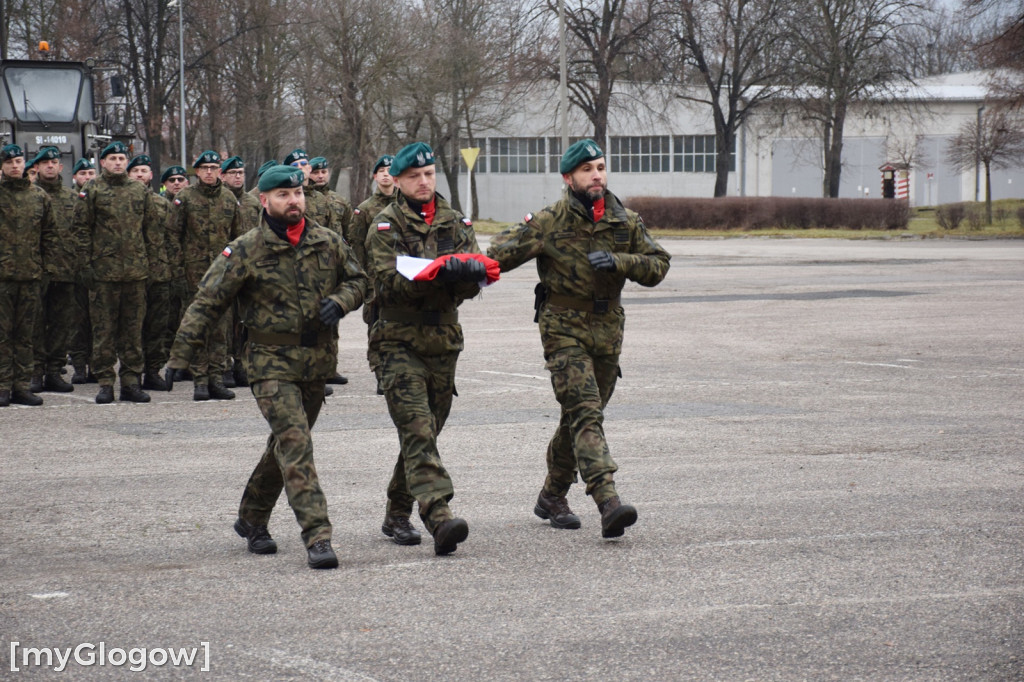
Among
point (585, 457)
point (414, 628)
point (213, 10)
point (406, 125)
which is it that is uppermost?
point (213, 10)

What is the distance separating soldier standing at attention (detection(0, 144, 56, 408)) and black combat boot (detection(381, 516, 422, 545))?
5889mm

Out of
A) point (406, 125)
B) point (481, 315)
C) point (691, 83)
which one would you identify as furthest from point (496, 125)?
point (481, 315)

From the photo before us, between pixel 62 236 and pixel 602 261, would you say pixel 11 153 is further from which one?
pixel 602 261

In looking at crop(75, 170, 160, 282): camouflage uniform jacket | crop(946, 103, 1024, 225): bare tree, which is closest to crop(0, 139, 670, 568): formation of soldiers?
crop(75, 170, 160, 282): camouflage uniform jacket

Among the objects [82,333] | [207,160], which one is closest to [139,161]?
[207,160]

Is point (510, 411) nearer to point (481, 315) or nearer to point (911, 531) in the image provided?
point (911, 531)

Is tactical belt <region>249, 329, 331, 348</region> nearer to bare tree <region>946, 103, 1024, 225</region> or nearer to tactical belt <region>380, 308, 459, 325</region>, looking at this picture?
tactical belt <region>380, 308, 459, 325</region>

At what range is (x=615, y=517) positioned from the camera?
20.6ft

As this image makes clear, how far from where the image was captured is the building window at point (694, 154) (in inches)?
2825

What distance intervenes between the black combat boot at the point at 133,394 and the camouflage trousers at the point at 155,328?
75 centimetres

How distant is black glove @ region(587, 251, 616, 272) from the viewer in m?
6.51

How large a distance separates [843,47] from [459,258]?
5282 centimetres

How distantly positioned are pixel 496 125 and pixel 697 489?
5786 centimetres

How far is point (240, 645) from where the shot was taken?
194 inches
